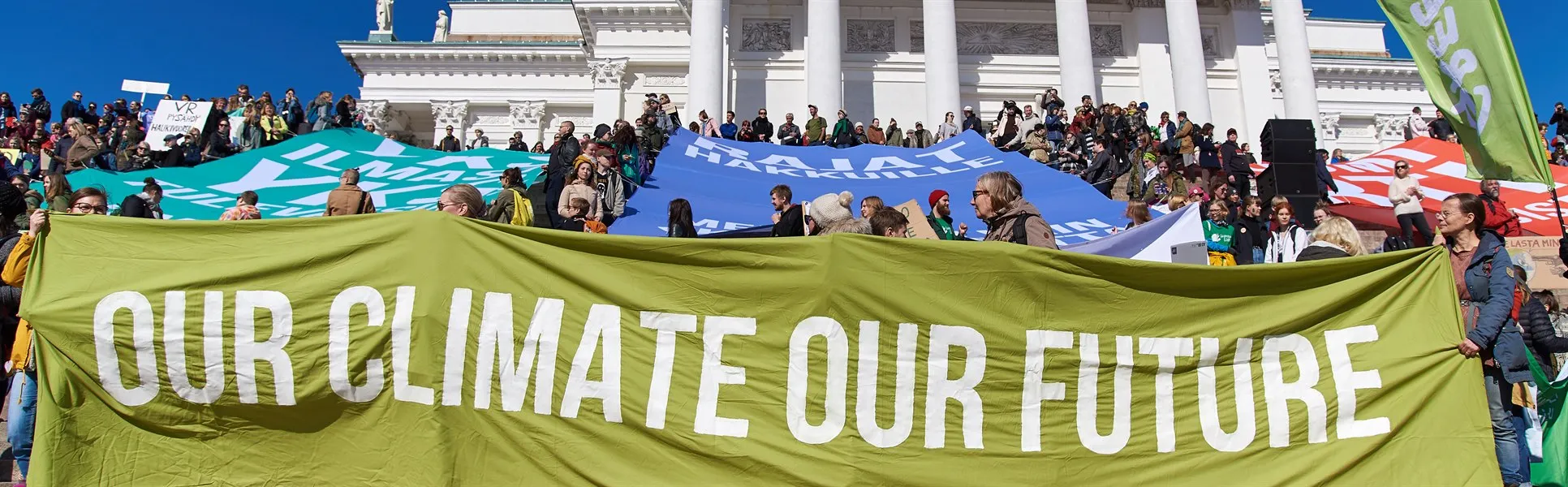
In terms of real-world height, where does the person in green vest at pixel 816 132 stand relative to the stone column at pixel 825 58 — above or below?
below

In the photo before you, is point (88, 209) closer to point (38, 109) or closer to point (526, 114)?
point (38, 109)

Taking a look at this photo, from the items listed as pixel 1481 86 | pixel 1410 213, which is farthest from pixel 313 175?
pixel 1410 213

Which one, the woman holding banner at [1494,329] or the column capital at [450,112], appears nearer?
the woman holding banner at [1494,329]

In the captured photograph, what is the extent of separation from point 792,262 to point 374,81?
124 ft

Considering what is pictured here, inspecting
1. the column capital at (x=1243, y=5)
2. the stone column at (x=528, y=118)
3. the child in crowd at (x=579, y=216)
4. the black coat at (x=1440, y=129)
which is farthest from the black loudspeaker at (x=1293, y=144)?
the stone column at (x=528, y=118)

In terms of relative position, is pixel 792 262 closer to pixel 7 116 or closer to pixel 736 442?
pixel 736 442

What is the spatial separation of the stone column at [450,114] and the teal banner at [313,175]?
2142cm

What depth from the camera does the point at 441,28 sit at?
136ft

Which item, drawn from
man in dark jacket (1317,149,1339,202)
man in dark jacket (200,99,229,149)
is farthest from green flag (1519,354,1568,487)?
man in dark jacket (200,99,229,149)

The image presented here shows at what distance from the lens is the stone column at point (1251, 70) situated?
28.9 meters

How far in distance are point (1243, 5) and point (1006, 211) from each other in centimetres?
2881

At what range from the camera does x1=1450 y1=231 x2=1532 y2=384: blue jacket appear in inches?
181

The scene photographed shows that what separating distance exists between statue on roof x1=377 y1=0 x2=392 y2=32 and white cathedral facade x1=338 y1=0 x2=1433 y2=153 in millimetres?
1765

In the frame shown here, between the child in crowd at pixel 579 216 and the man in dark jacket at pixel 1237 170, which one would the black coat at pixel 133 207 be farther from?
the man in dark jacket at pixel 1237 170
